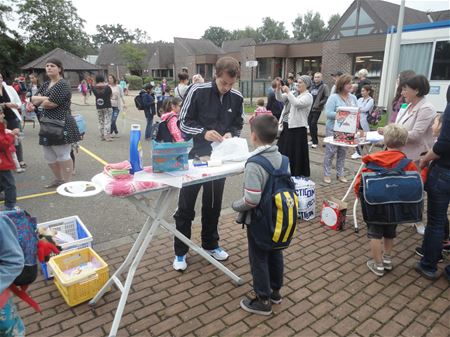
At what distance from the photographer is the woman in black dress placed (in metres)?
4.87

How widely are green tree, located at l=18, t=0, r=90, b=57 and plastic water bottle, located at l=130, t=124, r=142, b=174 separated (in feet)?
153

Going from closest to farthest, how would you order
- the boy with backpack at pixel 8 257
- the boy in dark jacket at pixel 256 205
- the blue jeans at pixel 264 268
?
1. the boy with backpack at pixel 8 257
2. the boy in dark jacket at pixel 256 205
3. the blue jeans at pixel 264 268

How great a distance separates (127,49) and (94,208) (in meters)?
52.4

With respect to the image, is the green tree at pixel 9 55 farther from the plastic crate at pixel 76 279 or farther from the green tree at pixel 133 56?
the plastic crate at pixel 76 279

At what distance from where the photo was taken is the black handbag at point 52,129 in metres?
4.94

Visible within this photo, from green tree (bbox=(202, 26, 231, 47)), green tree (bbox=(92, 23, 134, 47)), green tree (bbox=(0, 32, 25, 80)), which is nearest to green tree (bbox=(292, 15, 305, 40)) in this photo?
green tree (bbox=(202, 26, 231, 47))

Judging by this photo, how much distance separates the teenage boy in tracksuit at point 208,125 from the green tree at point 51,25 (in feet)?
152

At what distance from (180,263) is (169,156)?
51.9 inches

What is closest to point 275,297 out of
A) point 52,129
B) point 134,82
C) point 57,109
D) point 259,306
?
point 259,306

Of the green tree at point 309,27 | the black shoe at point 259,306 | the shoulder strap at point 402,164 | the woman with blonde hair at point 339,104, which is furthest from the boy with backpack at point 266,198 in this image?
the green tree at point 309,27

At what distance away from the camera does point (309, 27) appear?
94.2 metres

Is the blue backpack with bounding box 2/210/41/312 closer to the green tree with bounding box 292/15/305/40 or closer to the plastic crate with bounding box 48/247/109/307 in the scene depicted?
the plastic crate with bounding box 48/247/109/307

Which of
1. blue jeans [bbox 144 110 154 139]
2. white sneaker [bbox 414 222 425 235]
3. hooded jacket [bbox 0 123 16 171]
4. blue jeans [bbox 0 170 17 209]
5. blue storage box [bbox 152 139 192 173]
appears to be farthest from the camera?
blue jeans [bbox 144 110 154 139]

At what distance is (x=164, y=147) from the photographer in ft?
8.23
